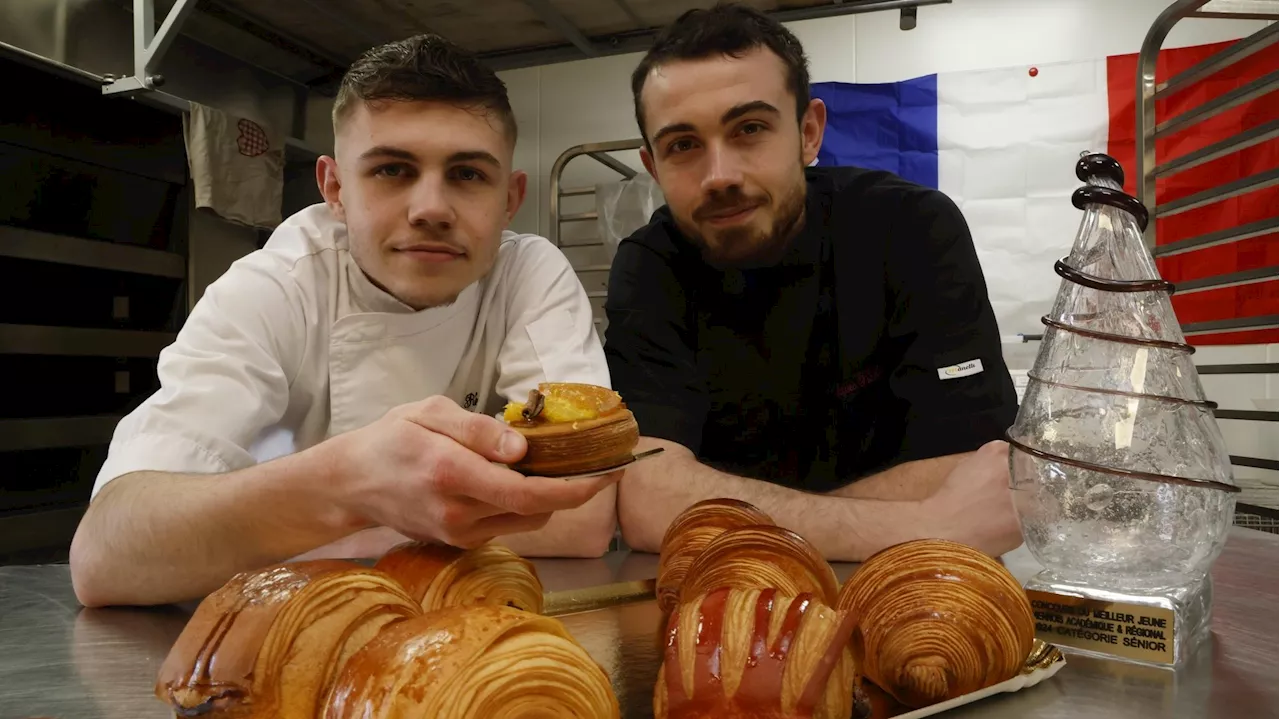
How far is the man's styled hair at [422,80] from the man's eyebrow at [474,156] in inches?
3.1

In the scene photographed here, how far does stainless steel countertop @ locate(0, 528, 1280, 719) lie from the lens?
504 millimetres

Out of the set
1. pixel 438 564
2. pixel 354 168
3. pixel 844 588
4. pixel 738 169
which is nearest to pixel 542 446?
pixel 438 564

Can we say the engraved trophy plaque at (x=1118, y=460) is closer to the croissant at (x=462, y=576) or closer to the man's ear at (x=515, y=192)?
the croissant at (x=462, y=576)

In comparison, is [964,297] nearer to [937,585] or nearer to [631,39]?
[937,585]

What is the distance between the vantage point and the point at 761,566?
0.54m

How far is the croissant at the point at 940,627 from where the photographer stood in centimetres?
49

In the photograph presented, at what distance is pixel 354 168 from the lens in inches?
47.3

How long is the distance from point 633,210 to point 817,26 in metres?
1.05

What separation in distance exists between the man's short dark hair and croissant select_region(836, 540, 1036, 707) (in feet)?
3.89

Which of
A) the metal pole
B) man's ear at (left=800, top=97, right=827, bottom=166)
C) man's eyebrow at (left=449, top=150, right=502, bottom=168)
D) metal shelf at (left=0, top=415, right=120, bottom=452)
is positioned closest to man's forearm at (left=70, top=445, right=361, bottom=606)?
man's eyebrow at (left=449, top=150, right=502, bottom=168)

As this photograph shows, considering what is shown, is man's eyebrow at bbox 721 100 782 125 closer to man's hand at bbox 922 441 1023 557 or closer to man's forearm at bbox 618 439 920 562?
man's forearm at bbox 618 439 920 562

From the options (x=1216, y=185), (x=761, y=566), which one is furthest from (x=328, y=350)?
(x=1216, y=185)

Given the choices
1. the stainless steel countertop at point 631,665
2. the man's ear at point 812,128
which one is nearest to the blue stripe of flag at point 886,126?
the man's ear at point 812,128

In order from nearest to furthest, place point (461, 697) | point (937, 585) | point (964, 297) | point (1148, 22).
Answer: point (461, 697)
point (937, 585)
point (964, 297)
point (1148, 22)
